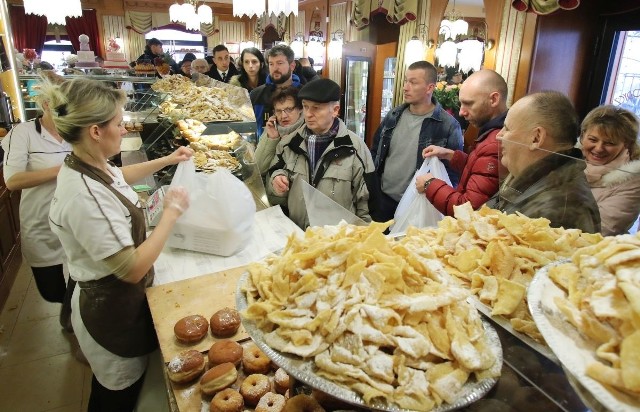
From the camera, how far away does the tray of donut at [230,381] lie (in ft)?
3.51

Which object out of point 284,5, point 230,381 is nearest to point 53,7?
point 284,5

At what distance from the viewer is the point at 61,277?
115 inches

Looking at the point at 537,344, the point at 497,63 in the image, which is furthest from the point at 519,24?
the point at 537,344

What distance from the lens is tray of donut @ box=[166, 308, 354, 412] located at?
3.51ft

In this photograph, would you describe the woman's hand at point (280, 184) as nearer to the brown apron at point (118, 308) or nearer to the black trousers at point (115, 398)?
the brown apron at point (118, 308)

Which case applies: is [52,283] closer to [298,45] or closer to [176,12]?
[176,12]

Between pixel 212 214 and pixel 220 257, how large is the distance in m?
0.23

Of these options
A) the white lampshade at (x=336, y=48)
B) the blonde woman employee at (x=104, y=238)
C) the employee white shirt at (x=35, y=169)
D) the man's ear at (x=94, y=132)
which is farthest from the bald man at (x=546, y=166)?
the white lampshade at (x=336, y=48)

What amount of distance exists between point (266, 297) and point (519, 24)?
4739mm

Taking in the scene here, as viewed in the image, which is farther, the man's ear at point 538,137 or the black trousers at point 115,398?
the black trousers at point 115,398

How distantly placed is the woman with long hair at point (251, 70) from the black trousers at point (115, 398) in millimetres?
3581

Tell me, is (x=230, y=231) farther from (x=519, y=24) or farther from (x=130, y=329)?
(x=519, y=24)

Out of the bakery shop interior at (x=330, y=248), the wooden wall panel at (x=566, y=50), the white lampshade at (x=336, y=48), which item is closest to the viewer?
the bakery shop interior at (x=330, y=248)

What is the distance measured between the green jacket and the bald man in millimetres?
1029
